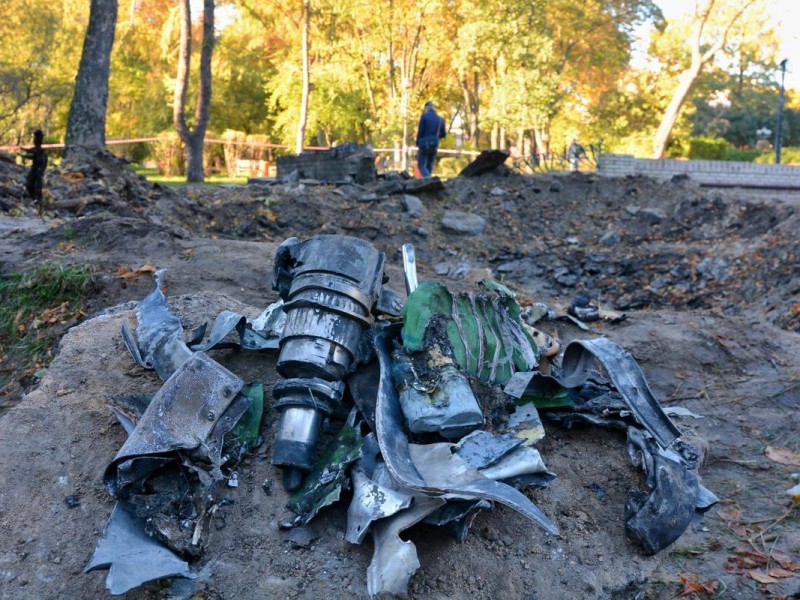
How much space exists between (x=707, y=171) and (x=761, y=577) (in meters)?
14.9

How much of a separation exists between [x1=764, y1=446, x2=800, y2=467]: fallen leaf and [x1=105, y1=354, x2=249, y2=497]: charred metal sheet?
2.99 m

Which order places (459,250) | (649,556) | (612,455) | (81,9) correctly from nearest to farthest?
(649,556), (612,455), (459,250), (81,9)

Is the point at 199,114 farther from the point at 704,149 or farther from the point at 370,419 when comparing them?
the point at 704,149

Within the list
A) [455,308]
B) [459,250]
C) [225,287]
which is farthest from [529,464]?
[459,250]

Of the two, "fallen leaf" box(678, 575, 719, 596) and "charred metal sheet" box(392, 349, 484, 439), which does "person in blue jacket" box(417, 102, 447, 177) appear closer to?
"charred metal sheet" box(392, 349, 484, 439)

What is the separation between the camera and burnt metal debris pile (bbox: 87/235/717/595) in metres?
2.53

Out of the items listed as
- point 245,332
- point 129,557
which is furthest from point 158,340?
point 129,557

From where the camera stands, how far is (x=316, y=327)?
10.1ft

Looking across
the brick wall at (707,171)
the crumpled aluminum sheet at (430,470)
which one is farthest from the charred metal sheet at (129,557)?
the brick wall at (707,171)

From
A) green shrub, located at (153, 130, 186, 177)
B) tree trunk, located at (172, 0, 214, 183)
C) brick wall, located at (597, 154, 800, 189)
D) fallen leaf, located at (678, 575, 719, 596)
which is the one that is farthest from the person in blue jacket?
green shrub, located at (153, 130, 186, 177)

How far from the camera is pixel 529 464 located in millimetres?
2730

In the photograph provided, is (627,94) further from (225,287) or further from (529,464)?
(529,464)

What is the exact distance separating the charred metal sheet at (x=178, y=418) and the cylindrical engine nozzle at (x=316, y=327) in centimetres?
25

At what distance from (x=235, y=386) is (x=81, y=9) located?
2915 centimetres
